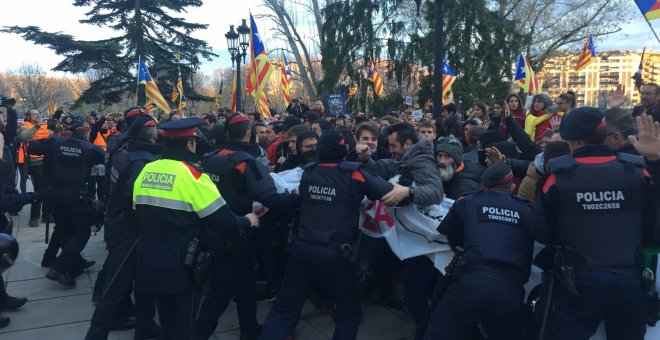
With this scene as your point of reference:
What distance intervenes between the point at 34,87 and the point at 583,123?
7355cm

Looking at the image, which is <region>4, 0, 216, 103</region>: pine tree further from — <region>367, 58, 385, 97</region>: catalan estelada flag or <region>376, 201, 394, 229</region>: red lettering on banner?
<region>376, 201, 394, 229</region>: red lettering on banner

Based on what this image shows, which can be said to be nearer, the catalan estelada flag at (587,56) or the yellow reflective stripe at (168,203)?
the yellow reflective stripe at (168,203)

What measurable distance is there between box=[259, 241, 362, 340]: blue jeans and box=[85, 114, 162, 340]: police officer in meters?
1.07

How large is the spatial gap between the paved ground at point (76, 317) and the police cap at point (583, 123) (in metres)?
2.59

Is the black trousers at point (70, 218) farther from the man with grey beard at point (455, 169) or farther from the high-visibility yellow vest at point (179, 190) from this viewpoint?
the man with grey beard at point (455, 169)

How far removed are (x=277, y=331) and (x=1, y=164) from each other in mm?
3306

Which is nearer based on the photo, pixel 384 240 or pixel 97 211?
pixel 384 240

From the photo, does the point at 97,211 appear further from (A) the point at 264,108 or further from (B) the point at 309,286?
(A) the point at 264,108

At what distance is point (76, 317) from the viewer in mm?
5520

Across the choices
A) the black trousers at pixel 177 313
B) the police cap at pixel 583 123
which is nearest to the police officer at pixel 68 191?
the black trousers at pixel 177 313

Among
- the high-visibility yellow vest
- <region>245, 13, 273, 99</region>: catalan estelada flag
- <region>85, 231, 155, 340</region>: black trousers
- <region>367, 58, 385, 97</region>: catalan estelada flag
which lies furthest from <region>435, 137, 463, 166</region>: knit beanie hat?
<region>367, 58, 385, 97</region>: catalan estelada flag

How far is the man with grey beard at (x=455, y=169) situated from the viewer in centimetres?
457

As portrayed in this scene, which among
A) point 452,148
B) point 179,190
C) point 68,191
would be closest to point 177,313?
point 179,190

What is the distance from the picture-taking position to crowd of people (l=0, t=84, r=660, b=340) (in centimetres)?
308
